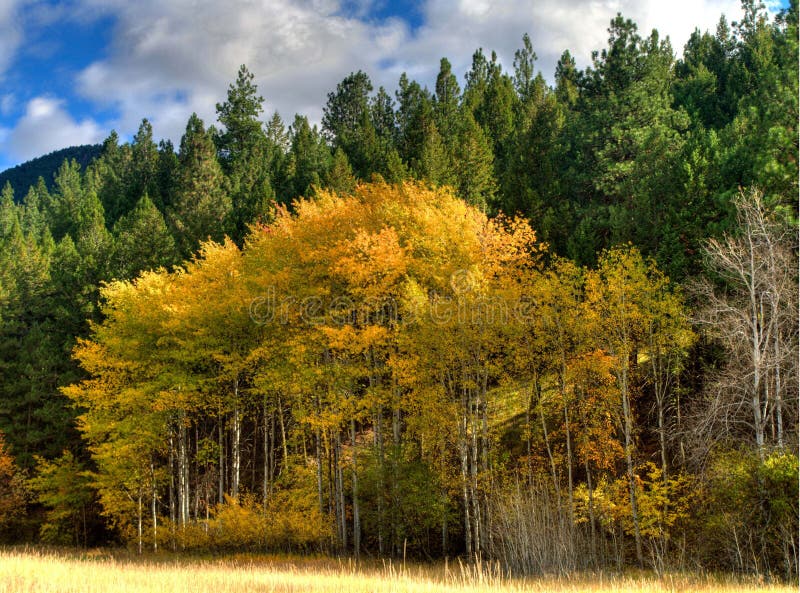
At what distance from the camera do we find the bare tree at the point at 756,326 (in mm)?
18453

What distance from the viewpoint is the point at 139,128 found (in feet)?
309

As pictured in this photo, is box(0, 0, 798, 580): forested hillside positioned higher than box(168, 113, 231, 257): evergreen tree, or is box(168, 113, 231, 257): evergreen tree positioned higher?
box(168, 113, 231, 257): evergreen tree

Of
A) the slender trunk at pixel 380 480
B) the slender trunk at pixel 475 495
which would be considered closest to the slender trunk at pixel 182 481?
the slender trunk at pixel 380 480

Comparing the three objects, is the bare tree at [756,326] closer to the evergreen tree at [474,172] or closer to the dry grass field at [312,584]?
the dry grass field at [312,584]

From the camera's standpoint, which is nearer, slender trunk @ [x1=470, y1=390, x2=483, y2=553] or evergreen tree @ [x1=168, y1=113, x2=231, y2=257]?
slender trunk @ [x1=470, y1=390, x2=483, y2=553]

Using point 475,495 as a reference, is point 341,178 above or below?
above

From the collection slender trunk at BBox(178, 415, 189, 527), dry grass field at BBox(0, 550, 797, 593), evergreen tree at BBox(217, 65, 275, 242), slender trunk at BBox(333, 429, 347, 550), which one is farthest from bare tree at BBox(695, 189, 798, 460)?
evergreen tree at BBox(217, 65, 275, 242)

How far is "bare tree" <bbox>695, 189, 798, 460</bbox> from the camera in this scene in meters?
18.5

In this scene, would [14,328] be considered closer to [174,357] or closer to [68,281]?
[68,281]

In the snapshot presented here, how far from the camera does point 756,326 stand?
66.1 ft

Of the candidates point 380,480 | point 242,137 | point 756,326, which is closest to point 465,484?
point 380,480

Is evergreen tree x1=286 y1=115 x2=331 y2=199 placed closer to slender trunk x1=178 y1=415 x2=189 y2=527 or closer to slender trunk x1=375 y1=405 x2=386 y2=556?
slender trunk x1=178 y1=415 x2=189 y2=527

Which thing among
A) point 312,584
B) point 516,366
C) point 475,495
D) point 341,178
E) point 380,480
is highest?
point 341,178

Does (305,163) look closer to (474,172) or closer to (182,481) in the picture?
(474,172)
